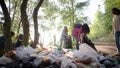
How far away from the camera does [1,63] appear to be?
8070 millimetres

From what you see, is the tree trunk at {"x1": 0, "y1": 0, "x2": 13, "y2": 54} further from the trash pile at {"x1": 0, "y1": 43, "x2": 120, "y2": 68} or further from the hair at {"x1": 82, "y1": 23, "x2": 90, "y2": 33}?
the hair at {"x1": 82, "y1": 23, "x2": 90, "y2": 33}

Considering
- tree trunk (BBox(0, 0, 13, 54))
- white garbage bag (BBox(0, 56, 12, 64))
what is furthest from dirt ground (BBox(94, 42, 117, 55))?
white garbage bag (BBox(0, 56, 12, 64))

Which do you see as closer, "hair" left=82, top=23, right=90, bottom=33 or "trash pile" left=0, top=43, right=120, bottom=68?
"trash pile" left=0, top=43, right=120, bottom=68

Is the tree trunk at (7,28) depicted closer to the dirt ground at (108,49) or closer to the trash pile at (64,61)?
the trash pile at (64,61)

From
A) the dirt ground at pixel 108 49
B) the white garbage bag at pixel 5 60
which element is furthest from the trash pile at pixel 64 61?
the dirt ground at pixel 108 49

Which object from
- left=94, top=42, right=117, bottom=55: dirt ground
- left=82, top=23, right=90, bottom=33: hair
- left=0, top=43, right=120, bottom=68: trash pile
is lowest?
left=94, top=42, right=117, bottom=55: dirt ground

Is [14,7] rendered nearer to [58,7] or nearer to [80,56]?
[58,7]

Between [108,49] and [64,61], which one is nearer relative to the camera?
[64,61]

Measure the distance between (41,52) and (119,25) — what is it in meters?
3.33

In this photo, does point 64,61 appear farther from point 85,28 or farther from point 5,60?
point 5,60

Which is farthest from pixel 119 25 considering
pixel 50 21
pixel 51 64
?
pixel 50 21

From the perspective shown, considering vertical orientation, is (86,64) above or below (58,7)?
below

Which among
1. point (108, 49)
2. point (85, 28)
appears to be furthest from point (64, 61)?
point (108, 49)

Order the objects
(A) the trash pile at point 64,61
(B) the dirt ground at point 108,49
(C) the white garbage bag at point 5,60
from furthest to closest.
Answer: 1. (B) the dirt ground at point 108,49
2. (C) the white garbage bag at point 5,60
3. (A) the trash pile at point 64,61
